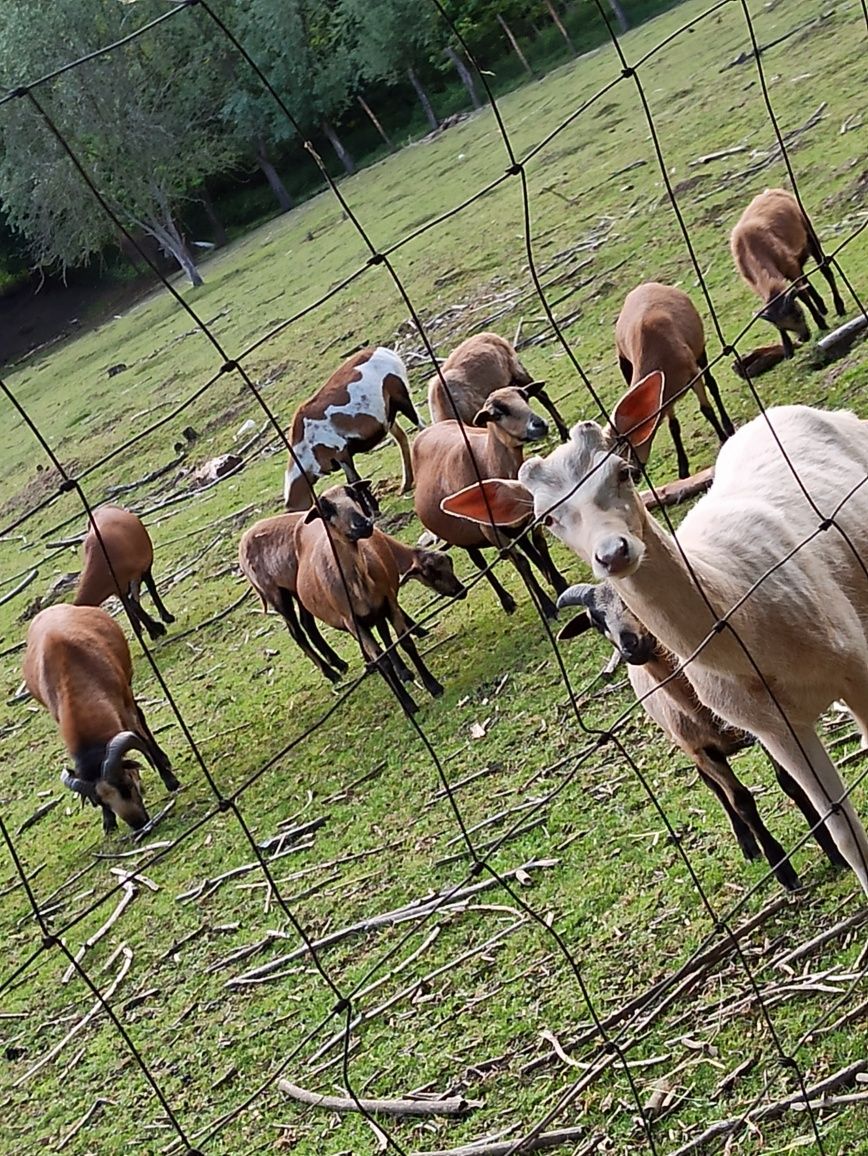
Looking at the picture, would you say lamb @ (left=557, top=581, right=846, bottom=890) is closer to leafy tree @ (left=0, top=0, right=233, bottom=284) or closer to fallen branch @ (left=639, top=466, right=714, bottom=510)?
fallen branch @ (left=639, top=466, right=714, bottom=510)

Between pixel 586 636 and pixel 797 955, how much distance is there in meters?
2.49

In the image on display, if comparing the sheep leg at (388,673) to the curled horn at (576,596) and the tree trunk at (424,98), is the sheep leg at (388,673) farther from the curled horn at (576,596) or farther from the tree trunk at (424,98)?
the tree trunk at (424,98)

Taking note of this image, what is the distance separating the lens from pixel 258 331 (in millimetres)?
19516

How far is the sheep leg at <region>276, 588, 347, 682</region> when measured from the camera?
293 inches

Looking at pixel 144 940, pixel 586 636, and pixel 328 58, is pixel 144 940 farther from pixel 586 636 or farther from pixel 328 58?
pixel 328 58

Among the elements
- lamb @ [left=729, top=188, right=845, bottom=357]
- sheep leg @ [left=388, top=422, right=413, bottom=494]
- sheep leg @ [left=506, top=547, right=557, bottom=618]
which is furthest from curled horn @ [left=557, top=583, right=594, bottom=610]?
sheep leg @ [left=388, top=422, right=413, bottom=494]

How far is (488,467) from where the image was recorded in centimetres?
680

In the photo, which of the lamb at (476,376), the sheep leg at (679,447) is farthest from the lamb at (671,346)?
the lamb at (476,376)

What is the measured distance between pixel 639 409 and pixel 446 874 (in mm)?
2151

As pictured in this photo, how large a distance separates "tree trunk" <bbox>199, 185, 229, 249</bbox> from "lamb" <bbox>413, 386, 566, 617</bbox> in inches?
1241

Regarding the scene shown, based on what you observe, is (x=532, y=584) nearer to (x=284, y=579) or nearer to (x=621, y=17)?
(x=284, y=579)

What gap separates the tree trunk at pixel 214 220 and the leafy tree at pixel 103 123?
2.42m

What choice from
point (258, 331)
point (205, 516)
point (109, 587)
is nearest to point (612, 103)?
point (258, 331)

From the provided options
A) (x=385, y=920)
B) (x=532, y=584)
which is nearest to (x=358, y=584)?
(x=532, y=584)
